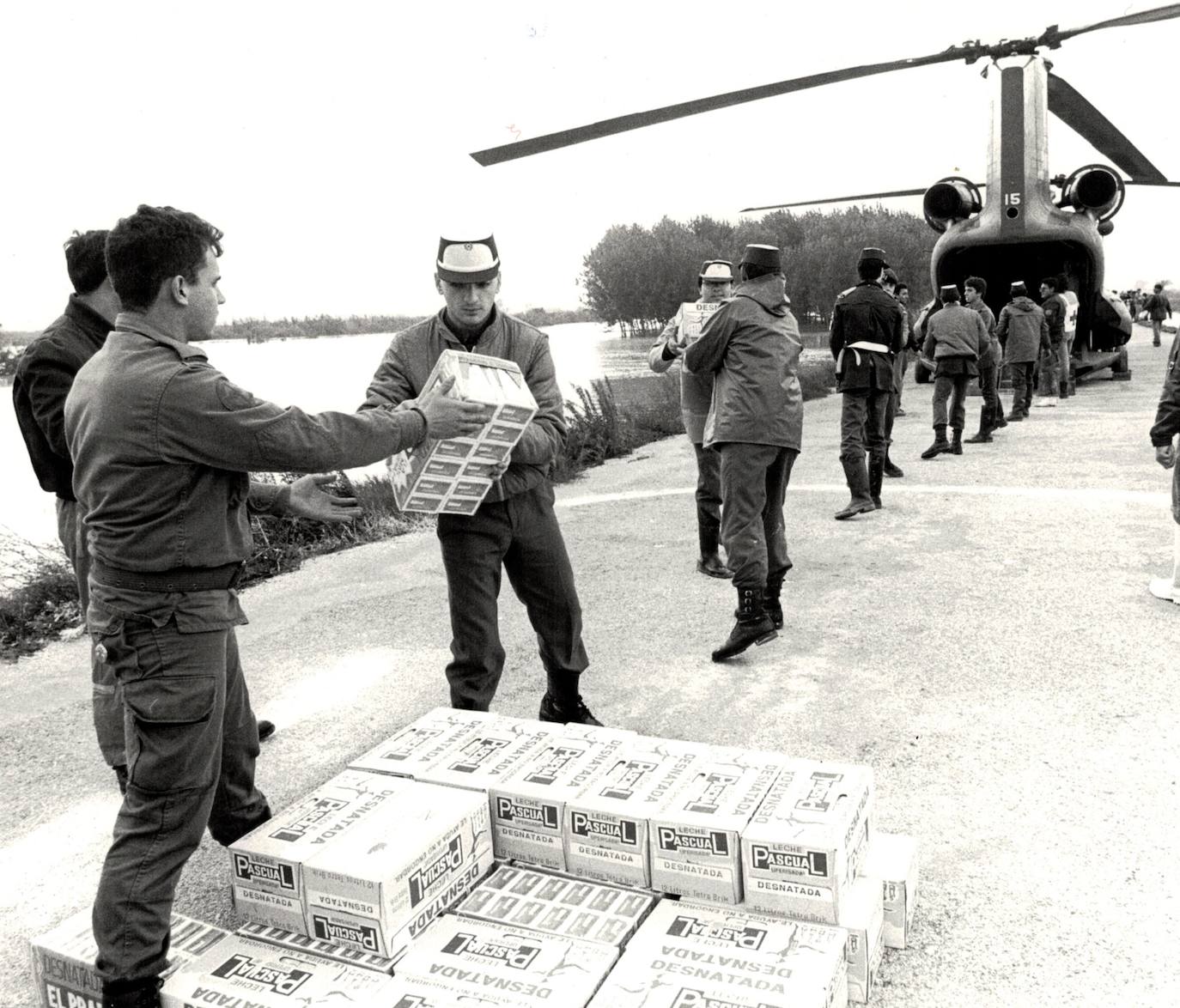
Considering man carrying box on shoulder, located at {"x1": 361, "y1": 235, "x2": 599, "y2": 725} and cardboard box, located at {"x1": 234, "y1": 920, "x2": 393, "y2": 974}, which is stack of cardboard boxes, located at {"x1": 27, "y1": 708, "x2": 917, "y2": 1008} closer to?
cardboard box, located at {"x1": 234, "y1": 920, "x2": 393, "y2": 974}

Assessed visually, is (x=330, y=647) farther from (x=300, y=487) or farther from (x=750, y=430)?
(x=300, y=487)

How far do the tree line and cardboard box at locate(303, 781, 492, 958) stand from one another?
17.8 metres

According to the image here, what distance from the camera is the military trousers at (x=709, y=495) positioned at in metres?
6.79

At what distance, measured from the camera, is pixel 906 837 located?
3045 millimetres

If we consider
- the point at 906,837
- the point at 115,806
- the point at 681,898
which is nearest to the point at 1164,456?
the point at 906,837

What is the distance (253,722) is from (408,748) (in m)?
0.53

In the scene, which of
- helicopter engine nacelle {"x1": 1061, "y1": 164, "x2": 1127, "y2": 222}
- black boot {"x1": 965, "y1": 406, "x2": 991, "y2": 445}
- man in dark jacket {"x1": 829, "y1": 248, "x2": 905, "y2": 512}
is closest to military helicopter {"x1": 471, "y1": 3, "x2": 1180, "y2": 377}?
helicopter engine nacelle {"x1": 1061, "y1": 164, "x2": 1127, "y2": 222}

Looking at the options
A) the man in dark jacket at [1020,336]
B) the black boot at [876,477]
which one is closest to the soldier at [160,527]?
the black boot at [876,477]

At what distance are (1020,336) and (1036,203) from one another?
3920 millimetres

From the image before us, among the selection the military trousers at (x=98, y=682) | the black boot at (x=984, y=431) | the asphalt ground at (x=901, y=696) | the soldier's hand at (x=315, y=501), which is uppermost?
the soldier's hand at (x=315, y=501)

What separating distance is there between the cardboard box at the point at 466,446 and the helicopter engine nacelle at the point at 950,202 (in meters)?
15.9

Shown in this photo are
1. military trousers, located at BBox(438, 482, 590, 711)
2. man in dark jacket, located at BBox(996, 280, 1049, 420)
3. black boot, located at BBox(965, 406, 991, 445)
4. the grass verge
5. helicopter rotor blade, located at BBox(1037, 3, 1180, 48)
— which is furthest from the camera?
man in dark jacket, located at BBox(996, 280, 1049, 420)

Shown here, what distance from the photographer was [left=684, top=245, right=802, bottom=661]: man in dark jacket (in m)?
5.27

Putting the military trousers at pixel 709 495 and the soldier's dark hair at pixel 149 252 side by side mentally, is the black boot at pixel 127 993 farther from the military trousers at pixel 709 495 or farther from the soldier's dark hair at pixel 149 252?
the military trousers at pixel 709 495
